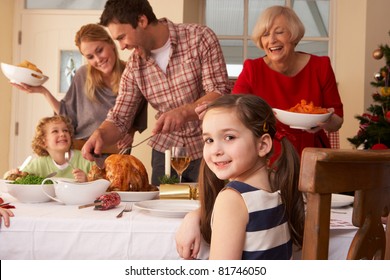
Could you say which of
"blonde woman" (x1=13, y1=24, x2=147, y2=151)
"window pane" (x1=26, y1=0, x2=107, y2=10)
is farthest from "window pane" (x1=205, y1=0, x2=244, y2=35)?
"blonde woman" (x1=13, y1=24, x2=147, y2=151)

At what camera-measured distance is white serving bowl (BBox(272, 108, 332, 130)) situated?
1406mm

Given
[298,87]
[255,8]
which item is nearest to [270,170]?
[298,87]

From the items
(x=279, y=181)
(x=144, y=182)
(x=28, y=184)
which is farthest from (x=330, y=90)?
(x=28, y=184)

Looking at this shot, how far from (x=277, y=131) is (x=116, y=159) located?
48 centimetres

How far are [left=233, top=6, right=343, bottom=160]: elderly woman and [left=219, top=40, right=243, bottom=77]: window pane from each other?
2.13 metres

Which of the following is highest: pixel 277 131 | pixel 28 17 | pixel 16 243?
pixel 28 17

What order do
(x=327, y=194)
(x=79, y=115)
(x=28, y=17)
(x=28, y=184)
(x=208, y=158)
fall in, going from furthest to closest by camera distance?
(x=28, y=17) < (x=79, y=115) < (x=28, y=184) < (x=208, y=158) < (x=327, y=194)

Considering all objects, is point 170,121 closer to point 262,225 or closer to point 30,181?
point 30,181

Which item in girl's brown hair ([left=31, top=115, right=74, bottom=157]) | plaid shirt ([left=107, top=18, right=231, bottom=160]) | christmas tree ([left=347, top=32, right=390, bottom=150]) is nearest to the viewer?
plaid shirt ([left=107, top=18, right=231, bottom=160])

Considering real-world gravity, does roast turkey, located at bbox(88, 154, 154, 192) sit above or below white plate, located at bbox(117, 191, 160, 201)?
above

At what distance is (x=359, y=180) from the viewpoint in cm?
68

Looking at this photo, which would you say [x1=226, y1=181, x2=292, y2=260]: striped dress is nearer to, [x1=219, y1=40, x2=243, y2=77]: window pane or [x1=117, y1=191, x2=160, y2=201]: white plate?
[x1=117, y1=191, x2=160, y2=201]: white plate

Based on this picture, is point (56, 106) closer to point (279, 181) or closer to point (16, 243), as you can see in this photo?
point (16, 243)

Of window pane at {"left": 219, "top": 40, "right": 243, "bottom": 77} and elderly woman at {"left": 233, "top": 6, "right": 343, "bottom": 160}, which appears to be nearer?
elderly woman at {"left": 233, "top": 6, "right": 343, "bottom": 160}
